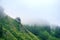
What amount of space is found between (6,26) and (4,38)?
24.8 m

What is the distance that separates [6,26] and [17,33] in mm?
9795

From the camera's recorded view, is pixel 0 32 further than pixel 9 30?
No

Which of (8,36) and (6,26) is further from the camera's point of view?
(6,26)

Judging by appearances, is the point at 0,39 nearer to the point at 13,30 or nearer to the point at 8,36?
the point at 8,36

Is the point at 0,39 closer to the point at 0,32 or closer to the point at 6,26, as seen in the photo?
the point at 0,32

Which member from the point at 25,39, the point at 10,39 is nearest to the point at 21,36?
the point at 25,39

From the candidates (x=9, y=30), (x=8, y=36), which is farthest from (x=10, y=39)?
(x=9, y=30)

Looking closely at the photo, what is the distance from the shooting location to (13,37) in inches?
7239

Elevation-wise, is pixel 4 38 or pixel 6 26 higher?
pixel 6 26

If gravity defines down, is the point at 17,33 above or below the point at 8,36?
above

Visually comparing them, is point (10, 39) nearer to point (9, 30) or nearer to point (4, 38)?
point (4, 38)

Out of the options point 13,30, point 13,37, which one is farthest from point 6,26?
point 13,37

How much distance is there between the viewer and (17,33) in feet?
649

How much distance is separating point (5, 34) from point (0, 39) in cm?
505
